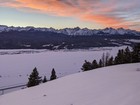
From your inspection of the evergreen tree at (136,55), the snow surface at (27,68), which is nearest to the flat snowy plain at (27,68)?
the snow surface at (27,68)

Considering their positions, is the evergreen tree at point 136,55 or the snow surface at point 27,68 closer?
the evergreen tree at point 136,55

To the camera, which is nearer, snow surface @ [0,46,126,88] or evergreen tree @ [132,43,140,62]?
evergreen tree @ [132,43,140,62]

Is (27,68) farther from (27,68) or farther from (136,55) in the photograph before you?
(136,55)

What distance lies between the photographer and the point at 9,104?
14.0 meters

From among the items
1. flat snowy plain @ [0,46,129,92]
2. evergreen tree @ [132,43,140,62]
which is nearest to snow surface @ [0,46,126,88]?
flat snowy plain @ [0,46,129,92]

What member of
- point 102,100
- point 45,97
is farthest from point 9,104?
point 102,100

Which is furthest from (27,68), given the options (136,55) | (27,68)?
(136,55)

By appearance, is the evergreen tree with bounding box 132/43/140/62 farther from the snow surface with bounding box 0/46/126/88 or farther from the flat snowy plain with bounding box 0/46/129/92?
the flat snowy plain with bounding box 0/46/129/92

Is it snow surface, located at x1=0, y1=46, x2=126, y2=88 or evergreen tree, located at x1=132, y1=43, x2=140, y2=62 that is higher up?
evergreen tree, located at x1=132, y1=43, x2=140, y2=62

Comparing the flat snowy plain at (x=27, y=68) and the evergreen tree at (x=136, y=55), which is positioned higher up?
the evergreen tree at (x=136, y=55)

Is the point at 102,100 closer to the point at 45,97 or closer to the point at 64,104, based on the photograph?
the point at 64,104

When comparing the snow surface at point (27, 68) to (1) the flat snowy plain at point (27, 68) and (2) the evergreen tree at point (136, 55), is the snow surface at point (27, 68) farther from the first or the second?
(2) the evergreen tree at point (136, 55)

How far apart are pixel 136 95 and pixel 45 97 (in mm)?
5608

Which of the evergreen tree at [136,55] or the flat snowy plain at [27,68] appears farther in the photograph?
the flat snowy plain at [27,68]
